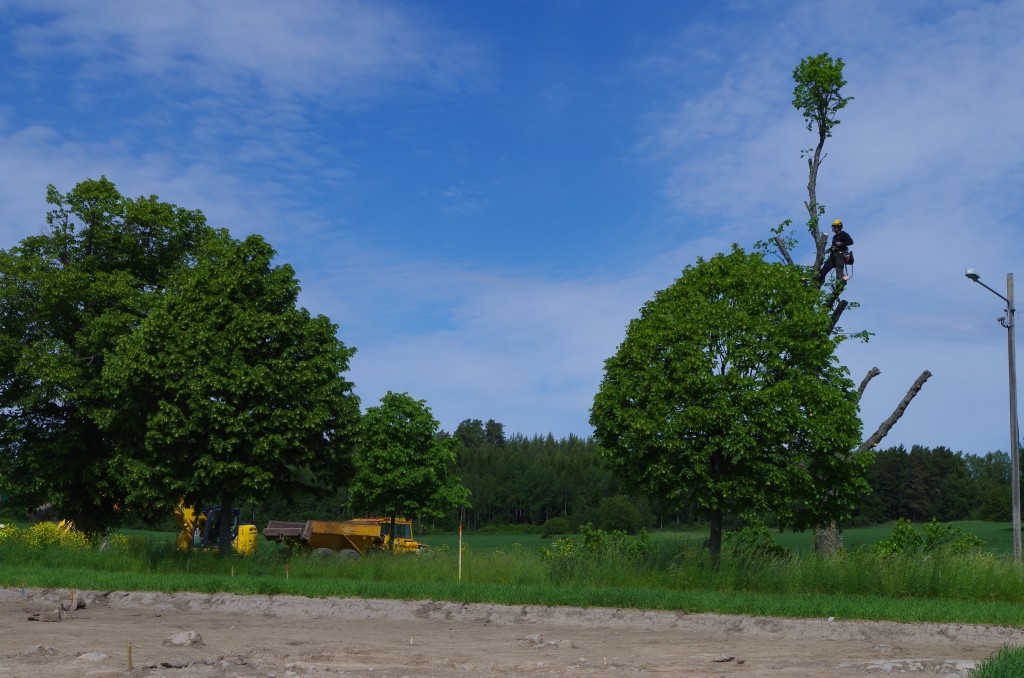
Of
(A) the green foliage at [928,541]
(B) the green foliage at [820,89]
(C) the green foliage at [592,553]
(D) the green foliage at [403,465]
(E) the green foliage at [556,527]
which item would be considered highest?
(B) the green foliage at [820,89]

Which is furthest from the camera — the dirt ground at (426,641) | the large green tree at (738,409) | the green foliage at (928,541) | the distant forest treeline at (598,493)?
the distant forest treeline at (598,493)

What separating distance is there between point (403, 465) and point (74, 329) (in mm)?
13646

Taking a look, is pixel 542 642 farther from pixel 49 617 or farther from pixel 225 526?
pixel 225 526

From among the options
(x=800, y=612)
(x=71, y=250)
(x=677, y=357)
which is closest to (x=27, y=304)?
(x=71, y=250)

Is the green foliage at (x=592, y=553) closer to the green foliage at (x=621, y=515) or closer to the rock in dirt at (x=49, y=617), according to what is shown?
the rock in dirt at (x=49, y=617)

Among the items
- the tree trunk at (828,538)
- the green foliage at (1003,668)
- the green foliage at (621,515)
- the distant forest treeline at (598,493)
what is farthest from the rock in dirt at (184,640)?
the green foliage at (621,515)

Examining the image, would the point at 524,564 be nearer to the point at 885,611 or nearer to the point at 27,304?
the point at 885,611

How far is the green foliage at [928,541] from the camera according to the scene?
68.2ft

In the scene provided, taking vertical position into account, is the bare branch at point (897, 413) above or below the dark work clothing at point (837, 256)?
below

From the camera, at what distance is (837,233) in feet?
90.6

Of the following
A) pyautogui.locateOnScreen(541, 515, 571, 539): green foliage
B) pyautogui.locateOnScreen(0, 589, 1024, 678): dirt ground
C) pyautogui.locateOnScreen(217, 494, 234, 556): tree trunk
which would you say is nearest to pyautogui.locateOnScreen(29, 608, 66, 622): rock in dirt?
pyautogui.locateOnScreen(0, 589, 1024, 678): dirt ground

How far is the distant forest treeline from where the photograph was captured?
84562 mm

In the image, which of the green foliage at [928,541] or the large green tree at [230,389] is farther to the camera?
the large green tree at [230,389]

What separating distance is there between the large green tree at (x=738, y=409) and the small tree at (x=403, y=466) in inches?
709
